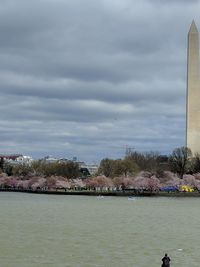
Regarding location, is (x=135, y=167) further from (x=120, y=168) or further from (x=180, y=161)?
(x=180, y=161)

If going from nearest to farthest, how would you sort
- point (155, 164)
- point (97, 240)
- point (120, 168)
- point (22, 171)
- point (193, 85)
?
1. point (97, 240)
2. point (193, 85)
3. point (120, 168)
4. point (155, 164)
5. point (22, 171)

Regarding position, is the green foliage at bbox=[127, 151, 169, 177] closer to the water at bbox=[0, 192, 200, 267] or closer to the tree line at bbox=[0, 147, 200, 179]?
the tree line at bbox=[0, 147, 200, 179]

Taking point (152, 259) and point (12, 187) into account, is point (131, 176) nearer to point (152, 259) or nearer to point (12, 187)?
point (12, 187)

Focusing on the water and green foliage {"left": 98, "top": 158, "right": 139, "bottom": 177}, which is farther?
green foliage {"left": 98, "top": 158, "right": 139, "bottom": 177}

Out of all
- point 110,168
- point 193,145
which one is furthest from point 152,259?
point 110,168

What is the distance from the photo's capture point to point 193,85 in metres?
71.9

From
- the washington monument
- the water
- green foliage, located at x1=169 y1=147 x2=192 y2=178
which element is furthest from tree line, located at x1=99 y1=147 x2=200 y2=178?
the water

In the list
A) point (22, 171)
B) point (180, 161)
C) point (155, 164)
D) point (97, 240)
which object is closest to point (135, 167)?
point (180, 161)

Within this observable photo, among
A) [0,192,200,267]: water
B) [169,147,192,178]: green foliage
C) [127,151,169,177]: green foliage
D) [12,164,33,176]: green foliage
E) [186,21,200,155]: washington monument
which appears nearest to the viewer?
[0,192,200,267]: water

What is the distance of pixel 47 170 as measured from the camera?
102688mm

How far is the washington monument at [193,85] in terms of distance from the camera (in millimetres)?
71188

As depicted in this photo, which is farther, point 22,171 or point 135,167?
point 22,171

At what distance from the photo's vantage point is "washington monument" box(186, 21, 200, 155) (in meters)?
71.2

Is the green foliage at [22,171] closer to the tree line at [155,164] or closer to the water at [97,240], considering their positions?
the tree line at [155,164]
